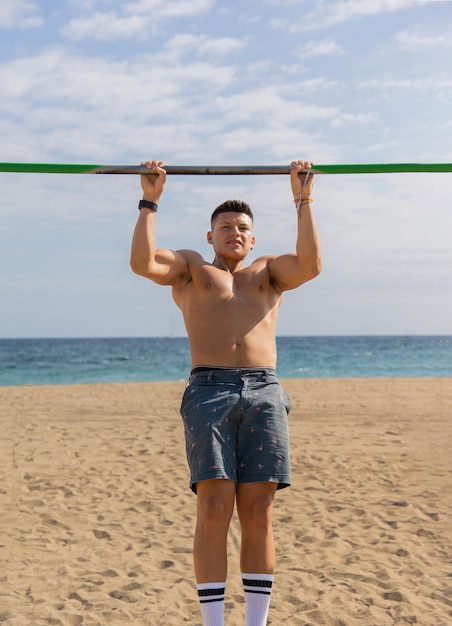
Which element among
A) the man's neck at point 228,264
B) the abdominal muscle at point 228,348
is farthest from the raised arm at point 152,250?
the abdominal muscle at point 228,348

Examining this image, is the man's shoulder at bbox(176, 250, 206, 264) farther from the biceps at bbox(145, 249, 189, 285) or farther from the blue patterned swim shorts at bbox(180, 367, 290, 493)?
the blue patterned swim shorts at bbox(180, 367, 290, 493)

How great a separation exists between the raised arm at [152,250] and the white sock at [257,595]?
140 cm

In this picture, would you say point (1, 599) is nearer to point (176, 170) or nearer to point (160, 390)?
point (176, 170)

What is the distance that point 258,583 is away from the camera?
316cm

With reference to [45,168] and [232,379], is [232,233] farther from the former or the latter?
[45,168]

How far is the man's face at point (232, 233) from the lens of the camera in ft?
11.4

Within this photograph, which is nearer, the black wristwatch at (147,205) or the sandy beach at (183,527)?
the black wristwatch at (147,205)

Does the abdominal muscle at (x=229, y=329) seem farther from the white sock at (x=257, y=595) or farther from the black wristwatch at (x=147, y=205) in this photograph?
the white sock at (x=257, y=595)

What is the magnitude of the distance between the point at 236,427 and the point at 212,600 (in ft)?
2.43

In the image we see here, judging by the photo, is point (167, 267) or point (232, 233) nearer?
point (167, 267)

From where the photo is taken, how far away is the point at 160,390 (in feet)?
63.6

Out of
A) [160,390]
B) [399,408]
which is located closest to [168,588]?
[399,408]

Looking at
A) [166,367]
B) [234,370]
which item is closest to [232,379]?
[234,370]

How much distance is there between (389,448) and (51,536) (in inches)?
214
